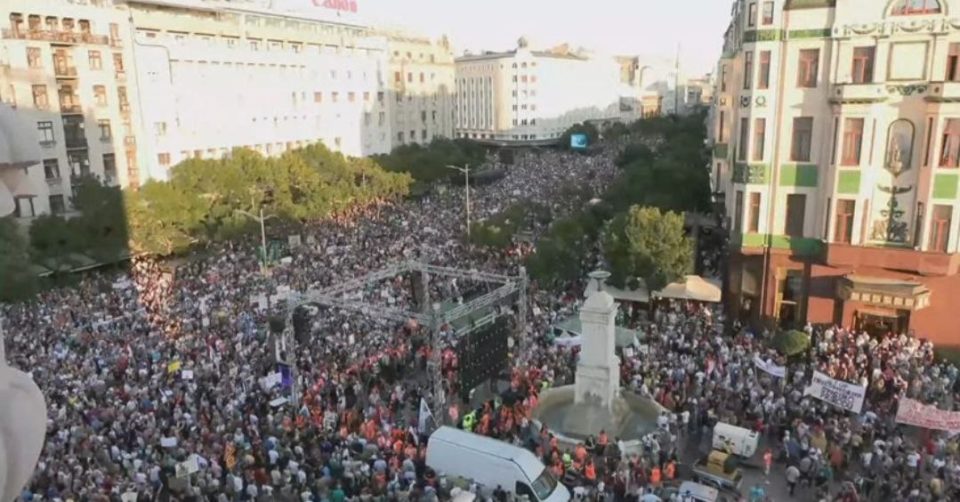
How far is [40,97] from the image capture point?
165ft

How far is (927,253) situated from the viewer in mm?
26844

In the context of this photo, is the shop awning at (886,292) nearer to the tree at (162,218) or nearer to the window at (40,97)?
the tree at (162,218)

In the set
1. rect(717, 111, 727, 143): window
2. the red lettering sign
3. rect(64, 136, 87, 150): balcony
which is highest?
the red lettering sign

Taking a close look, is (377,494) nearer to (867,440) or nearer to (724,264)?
(867,440)

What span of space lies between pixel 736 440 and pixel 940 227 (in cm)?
1327

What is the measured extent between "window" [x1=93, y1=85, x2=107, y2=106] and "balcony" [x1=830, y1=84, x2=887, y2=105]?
48.8m

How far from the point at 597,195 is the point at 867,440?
39061 mm

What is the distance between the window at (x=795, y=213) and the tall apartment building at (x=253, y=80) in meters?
47.7

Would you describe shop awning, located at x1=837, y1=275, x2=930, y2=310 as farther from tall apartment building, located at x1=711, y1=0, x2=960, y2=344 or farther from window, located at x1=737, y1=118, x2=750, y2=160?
window, located at x1=737, y1=118, x2=750, y2=160

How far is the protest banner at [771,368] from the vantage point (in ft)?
73.7

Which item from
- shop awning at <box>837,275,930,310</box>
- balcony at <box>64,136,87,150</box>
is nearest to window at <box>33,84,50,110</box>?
balcony at <box>64,136,87,150</box>

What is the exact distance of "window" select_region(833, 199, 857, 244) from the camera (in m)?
28.2

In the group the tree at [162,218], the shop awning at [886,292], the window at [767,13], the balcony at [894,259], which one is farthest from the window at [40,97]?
the shop awning at [886,292]

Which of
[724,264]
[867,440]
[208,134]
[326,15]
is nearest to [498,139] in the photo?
[326,15]
